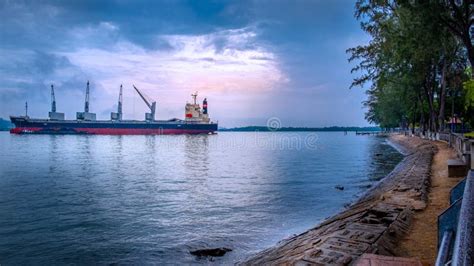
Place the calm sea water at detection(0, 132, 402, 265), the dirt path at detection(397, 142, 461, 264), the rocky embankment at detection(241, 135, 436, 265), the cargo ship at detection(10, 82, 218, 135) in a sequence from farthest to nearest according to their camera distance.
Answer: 1. the cargo ship at detection(10, 82, 218, 135)
2. the calm sea water at detection(0, 132, 402, 265)
3. the dirt path at detection(397, 142, 461, 264)
4. the rocky embankment at detection(241, 135, 436, 265)

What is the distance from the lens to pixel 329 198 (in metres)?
17.7

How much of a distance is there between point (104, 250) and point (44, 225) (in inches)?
156

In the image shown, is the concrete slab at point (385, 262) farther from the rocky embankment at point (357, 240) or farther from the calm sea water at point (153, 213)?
the calm sea water at point (153, 213)

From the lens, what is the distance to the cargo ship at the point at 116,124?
126 m

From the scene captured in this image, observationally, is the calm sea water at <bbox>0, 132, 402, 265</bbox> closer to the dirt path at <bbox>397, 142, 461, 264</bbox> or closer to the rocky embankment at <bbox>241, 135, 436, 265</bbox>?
the rocky embankment at <bbox>241, 135, 436, 265</bbox>

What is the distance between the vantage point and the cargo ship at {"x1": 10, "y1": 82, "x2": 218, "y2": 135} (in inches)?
4948

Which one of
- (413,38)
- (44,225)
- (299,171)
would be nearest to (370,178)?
(299,171)

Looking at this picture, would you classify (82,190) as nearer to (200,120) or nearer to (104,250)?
(104,250)

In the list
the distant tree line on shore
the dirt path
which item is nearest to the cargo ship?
the distant tree line on shore

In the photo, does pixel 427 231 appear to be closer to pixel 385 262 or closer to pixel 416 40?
pixel 385 262

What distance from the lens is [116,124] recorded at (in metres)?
132

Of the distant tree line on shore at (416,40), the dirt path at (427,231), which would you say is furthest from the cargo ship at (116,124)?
the dirt path at (427,231)

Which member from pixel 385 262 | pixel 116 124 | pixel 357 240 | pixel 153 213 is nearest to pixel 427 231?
pixel 357 240

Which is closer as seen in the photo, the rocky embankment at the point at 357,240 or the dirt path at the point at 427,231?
the rocky embankment at the point at 357,240
